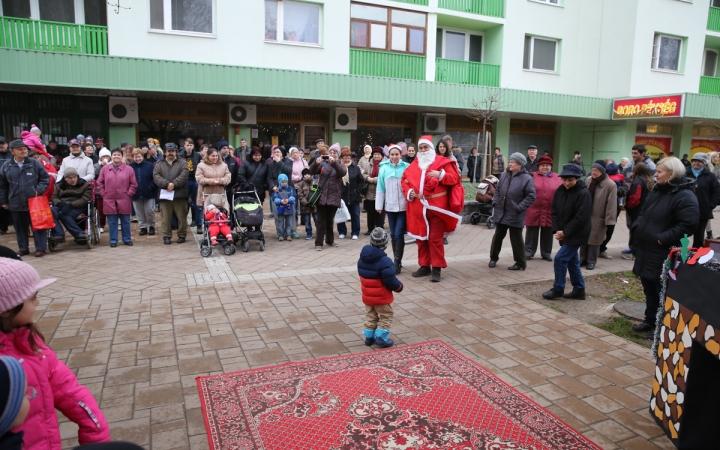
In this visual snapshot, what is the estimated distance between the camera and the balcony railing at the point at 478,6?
1962cm

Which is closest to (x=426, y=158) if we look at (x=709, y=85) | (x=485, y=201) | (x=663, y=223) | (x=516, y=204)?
(x=516, y=204)

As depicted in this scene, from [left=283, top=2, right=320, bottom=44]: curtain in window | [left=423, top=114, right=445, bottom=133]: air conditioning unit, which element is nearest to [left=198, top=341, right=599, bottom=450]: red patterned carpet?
[left=283, top=2, right=320, bottom=44]: curtain in window

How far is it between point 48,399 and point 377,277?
9.69 ft

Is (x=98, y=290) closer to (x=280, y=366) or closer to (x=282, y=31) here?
(x=280, y=366)

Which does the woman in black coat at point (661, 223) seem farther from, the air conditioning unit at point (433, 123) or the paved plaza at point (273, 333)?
the air conditioning unit at point (433, 123)

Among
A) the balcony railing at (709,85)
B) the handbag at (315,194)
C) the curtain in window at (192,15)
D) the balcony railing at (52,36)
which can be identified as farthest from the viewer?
the balcony railing at (709,85)

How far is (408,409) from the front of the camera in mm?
3627

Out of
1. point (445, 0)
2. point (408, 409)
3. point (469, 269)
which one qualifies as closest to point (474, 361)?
point (408, 409)

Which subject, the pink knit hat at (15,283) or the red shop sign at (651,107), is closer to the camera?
the pink knit hat at (15,283)

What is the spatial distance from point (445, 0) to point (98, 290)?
17.4 meters

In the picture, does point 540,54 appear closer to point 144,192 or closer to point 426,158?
point 426,158

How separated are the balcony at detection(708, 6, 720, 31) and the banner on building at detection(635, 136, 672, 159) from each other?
17.6 feet

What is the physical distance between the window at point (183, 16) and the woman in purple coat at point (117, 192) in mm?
7659

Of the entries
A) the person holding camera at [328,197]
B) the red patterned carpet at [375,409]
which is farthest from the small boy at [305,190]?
the red patterned carpet at [375,409]
